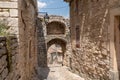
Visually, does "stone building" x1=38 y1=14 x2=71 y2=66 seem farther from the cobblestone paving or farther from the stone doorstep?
the stone doorstep

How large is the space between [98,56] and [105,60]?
2.09 ft

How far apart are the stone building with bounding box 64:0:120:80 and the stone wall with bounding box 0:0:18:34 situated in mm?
2679

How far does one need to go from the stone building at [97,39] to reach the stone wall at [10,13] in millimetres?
2679

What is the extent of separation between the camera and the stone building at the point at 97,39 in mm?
5648

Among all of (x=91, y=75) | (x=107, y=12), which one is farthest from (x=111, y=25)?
(x=91, y=75)

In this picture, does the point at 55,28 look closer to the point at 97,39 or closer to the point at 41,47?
the point at 41,47

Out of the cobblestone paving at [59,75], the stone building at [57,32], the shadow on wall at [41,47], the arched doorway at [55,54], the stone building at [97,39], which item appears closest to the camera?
the stone building at [97,39]

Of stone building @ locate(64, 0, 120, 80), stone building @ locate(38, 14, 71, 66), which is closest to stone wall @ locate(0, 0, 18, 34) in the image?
stone building @ locate(64, 0, 120, 80)

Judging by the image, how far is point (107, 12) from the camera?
6059mm

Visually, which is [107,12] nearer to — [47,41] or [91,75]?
[91,75]

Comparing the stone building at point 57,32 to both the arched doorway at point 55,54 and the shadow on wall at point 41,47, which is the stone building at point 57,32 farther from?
the arched doorway at point 55,54

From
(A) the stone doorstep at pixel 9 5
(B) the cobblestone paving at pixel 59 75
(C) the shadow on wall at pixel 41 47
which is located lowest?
(B) the cobblestone paving at pixel 59 75

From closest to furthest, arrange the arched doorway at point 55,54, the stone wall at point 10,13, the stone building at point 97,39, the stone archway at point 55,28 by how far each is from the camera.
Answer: the stone wall at point 10,13 < the stone building at point 97,39 < the stone archway at point 55,28 < the arched doorway at point 55,54

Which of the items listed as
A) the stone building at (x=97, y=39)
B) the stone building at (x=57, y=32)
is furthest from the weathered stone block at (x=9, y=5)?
the stone building at (x=57, y=32)
